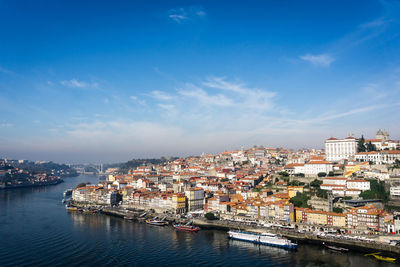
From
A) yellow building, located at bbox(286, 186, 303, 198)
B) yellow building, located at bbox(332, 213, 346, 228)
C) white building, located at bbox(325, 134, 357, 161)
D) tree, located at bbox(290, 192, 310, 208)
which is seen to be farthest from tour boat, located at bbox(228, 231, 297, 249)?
white building, located at bbox(325, 134, 357, 161)

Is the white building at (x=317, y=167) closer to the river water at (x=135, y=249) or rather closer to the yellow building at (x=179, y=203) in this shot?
the yellow building at (x=179, y=203)

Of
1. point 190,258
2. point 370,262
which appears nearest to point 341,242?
point 370,262

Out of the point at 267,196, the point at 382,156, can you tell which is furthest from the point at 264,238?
the point at 382,156

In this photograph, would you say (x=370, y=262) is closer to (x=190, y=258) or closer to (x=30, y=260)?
(x=190, y=258)

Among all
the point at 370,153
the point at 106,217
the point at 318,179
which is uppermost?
the point at 370,153

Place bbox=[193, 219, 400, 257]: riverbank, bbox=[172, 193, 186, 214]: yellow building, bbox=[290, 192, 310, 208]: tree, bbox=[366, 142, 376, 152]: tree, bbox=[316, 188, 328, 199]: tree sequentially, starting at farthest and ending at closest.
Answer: bbox=[366, 142, 376, 152]: tree < bbox=[172, 193, 186, 214]: yellow building < bbox=[316, 188, 328, 199]: tree < bbox=[290, 192, 310, 208]: tree < bbox=[193, 219, 400, 257]: riverbank

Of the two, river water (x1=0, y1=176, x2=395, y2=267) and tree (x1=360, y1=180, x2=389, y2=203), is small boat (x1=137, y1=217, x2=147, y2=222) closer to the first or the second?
river water (x1=0, y1=176, x2=395, y2=267)
